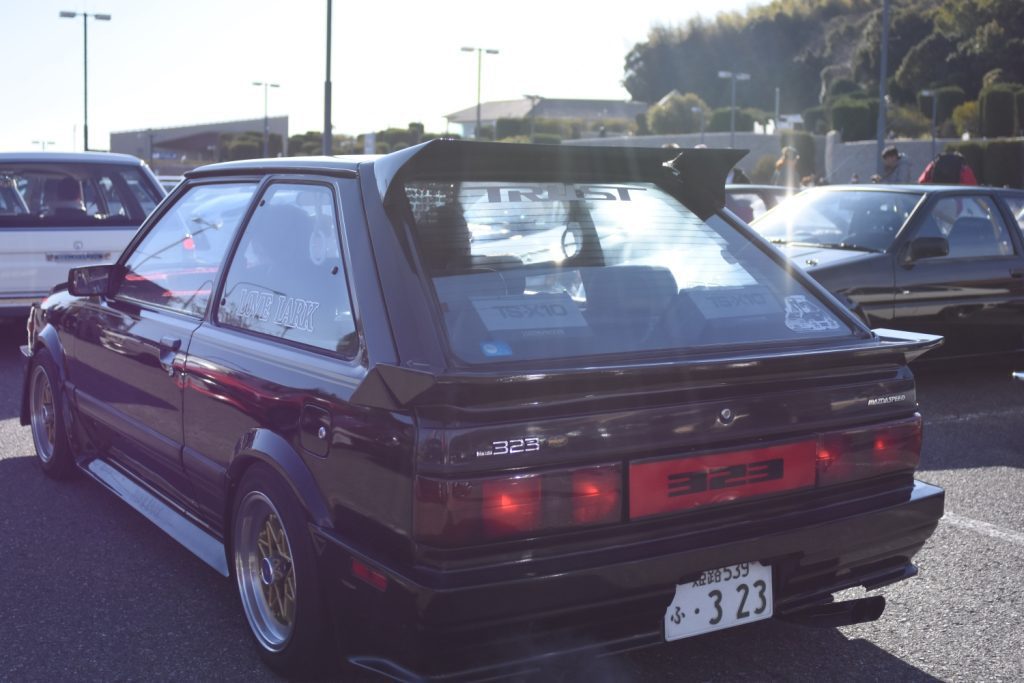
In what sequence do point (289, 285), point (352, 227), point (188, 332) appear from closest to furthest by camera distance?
1. point (352, 227)
2. point (289, 285)
3. point (188, 332)

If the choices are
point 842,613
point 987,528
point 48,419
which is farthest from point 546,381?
point 48,419

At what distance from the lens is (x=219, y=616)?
3982 millimetres

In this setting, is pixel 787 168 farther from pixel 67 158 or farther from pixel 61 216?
pixel 61 216

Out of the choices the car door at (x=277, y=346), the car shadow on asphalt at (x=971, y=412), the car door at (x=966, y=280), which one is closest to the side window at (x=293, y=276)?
the car door at (x=277, y=346)

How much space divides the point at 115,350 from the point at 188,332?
0.81m

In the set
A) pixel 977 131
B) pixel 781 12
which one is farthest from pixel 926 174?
pixel 781 12

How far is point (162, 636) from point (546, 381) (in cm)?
179

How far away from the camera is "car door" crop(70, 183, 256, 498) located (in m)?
4.09

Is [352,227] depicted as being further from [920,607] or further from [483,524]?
[920,607]

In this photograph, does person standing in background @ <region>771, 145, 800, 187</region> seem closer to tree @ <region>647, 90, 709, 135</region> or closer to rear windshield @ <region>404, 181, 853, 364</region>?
rear windshield @ <region>404, 181, 853, 364</region>

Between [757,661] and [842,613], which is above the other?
[842,613]

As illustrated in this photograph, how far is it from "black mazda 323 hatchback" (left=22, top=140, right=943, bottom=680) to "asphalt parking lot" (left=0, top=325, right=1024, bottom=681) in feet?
0.81

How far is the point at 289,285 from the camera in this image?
352cm

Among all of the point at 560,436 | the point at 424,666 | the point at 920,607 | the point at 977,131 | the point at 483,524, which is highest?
the point at 977,131
